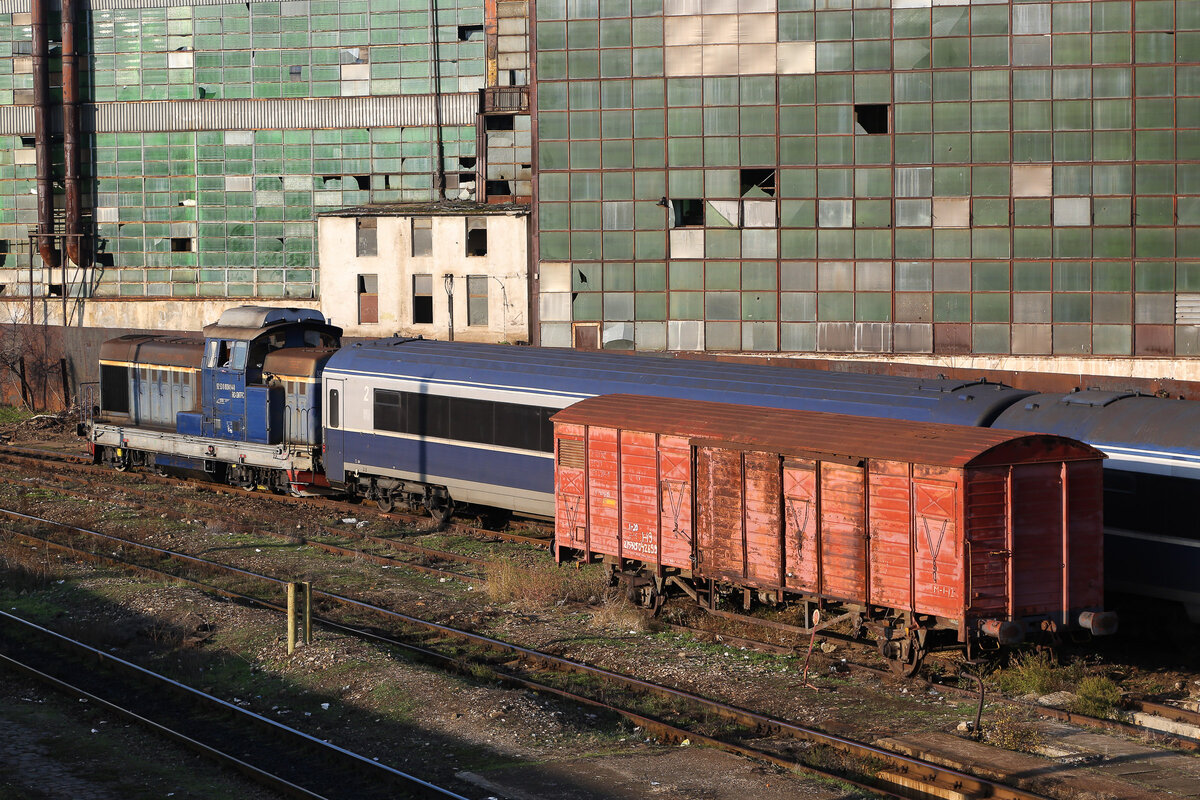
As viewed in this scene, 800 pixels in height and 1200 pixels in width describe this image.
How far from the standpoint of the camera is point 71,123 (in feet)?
175

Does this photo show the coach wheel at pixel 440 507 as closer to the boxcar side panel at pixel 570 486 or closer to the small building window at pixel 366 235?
the boxcar side panel at pixel 570 486

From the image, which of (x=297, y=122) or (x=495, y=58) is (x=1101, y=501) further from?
(x=297, y=122)

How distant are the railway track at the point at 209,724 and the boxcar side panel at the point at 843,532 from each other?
5975 millimetres

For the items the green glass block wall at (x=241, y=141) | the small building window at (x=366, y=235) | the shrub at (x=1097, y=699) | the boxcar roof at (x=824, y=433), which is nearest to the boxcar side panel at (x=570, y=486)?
the boxcar roof at (x=824, y=433)

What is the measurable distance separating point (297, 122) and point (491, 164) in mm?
9223

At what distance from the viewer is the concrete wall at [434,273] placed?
147 ft

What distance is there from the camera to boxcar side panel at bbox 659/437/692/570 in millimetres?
17062

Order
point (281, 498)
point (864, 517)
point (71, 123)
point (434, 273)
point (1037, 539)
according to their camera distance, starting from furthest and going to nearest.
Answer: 1. point (71, 123)
2. point (434, 273)
3. point (281, 498)
4. point (864, 517)
5. point (1037, 539)

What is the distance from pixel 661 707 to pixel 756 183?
1116 inches

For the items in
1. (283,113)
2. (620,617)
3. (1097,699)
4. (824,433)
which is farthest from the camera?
(283,113)

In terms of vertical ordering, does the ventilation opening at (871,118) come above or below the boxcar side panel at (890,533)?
above

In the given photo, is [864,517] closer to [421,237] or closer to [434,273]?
[434,273]

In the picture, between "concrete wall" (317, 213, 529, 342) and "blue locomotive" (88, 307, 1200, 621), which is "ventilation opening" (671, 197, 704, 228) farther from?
"blue locomotive" (88, 307, 1200, 621)

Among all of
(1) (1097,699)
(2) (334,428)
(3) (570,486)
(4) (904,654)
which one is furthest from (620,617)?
(2) (334,428)
